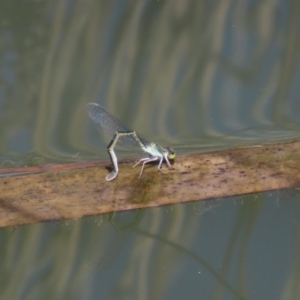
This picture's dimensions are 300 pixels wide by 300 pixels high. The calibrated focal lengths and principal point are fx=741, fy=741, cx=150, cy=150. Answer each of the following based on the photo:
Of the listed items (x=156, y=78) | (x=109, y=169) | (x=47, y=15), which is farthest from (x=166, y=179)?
(x=47, y=15)

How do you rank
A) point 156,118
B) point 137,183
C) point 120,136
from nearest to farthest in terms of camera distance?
point 137,183
point 120,136
point 156,118

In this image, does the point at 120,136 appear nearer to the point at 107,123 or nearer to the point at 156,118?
the point at 107,123

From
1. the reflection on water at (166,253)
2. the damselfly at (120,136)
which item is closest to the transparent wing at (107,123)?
the damselfly at (120,136)

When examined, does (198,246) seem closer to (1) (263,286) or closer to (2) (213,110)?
(1) (263,286)

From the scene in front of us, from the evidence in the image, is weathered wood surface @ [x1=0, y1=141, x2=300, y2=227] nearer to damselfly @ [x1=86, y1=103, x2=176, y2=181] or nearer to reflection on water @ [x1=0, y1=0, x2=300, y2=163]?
damselfly @ [x1=86, y1=103, x2=176, y2=181]

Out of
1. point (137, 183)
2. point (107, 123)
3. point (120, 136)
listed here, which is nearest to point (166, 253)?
point (137, 183)

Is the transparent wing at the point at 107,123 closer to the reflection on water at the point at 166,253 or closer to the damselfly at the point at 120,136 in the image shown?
the damselfly at the point at 120,136

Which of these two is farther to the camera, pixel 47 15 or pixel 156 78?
pixel 47 15
